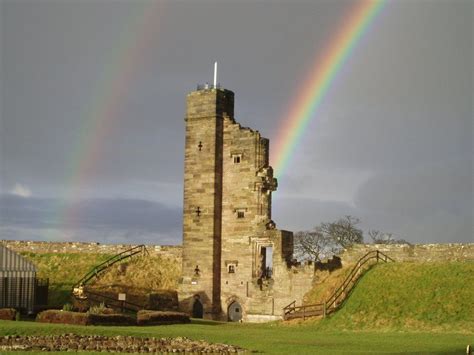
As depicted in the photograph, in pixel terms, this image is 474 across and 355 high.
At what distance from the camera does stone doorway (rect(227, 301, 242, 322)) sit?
5528 cm

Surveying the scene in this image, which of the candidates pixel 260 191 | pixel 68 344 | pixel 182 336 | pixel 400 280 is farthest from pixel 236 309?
pixel 68 344

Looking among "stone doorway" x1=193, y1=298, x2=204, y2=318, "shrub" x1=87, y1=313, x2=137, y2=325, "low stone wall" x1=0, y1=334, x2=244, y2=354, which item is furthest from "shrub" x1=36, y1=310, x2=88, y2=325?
"stone doorway" x1=193, y1=298, x2=204, y2=318

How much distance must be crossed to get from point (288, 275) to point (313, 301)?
3.74m

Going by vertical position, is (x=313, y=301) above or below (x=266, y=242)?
below

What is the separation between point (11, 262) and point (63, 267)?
14.7 m

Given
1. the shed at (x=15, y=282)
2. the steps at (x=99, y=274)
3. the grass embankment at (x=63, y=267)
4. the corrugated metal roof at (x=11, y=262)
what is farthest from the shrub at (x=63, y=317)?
the grass embankment at (x=63, y=267)

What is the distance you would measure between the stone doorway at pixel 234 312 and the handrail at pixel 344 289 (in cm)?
507

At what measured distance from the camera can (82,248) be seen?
63938mm

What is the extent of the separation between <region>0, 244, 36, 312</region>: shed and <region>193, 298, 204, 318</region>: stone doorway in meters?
13.3

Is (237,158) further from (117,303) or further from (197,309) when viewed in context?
(117,303)

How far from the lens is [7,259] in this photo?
47.4 meters

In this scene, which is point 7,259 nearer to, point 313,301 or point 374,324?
point 313,301

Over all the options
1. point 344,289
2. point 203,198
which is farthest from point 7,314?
point 344,289

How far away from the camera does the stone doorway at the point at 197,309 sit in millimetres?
55688
